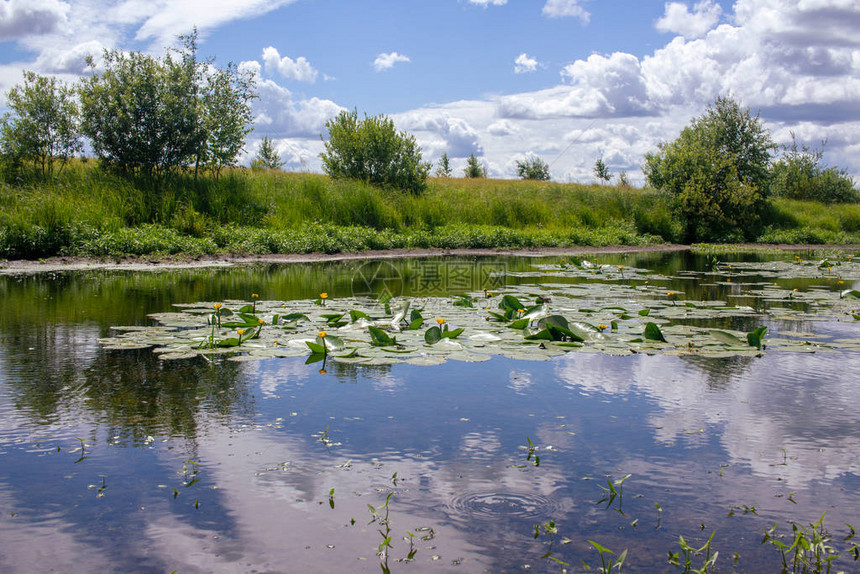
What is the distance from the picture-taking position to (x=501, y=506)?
2697 mm

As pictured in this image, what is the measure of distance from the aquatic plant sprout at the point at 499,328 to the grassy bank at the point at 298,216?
25.7ft

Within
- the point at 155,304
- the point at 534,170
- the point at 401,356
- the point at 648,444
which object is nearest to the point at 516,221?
the point at 155,304

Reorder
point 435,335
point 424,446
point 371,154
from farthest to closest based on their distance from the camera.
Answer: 1. point 371,154
2. point 435,335
3. point 424,446

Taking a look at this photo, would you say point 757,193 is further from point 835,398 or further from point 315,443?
Answer: point 315,443

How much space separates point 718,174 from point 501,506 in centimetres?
2753

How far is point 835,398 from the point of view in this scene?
4297mm

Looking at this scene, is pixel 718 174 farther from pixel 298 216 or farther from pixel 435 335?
pixel 435 335

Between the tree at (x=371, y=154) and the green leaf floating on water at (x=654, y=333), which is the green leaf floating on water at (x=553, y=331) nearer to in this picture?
the green leaf floating on water at (x=654, y=333)

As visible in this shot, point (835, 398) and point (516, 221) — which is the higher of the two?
point (516, 221)

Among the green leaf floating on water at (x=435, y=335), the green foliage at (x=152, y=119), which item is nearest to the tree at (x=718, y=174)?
the green foliage at (x=152, y=119)

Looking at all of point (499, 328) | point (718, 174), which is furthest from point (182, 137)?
point (718, 174)

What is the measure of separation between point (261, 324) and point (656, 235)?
2281 cm

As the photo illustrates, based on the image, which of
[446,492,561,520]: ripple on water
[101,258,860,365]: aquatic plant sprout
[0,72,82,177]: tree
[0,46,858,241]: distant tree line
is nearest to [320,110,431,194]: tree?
[0,46,858,241]: distant tree line

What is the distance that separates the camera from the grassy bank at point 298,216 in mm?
14227
